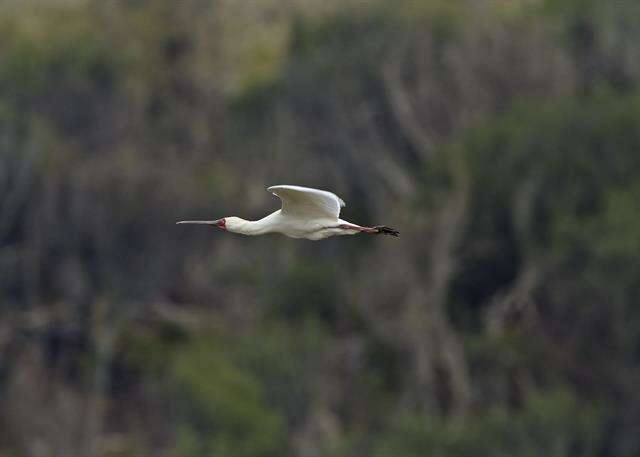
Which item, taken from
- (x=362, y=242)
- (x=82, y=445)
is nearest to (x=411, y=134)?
(x=362, y=242)

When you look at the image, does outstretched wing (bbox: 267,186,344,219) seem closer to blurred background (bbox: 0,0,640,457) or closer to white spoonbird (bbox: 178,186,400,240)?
white spoonbird (bbox: 178,186,400,240)

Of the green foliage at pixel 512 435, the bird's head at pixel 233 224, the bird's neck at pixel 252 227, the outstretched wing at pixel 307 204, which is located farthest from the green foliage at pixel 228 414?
the outstretched wing at pixel 307 204

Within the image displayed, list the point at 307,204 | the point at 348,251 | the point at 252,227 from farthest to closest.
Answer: the point at 348,251
the point at 252,227
the point at 307,204

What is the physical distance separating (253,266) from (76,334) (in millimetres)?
4503

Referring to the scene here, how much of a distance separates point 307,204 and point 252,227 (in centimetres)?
101

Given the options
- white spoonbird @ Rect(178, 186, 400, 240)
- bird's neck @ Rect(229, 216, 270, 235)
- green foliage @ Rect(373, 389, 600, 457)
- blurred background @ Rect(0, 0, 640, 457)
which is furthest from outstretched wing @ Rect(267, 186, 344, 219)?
green foliage @ Rect(373, 389, 600, 457)

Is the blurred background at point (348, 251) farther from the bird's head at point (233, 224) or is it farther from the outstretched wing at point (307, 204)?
the outstretched wing at point (307, 204)

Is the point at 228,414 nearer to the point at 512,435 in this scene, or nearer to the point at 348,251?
the point at 512,435

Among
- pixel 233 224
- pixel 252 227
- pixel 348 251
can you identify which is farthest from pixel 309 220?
pixel 348 251

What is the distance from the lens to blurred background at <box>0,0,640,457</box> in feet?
124

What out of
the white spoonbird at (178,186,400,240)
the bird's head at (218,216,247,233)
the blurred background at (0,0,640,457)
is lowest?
the blurred background at (0,0,640,457)

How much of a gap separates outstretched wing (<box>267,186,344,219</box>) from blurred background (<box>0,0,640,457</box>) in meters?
20.6

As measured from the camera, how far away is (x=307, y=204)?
573 inches

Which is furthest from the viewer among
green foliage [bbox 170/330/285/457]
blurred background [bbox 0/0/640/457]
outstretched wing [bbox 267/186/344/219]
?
blurred background [bbox 0/0/640/457]
